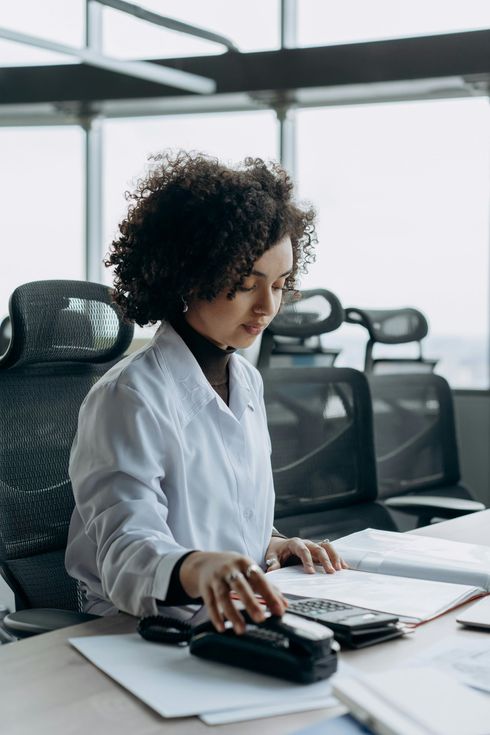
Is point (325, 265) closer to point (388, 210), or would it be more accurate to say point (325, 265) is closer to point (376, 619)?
point (388, 210)

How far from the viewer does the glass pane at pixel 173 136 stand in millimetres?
4906

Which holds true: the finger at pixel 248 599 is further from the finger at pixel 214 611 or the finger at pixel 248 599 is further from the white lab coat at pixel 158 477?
the white lab coat at pixel 158 477

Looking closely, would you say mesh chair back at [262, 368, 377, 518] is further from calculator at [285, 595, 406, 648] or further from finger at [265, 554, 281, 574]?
calculator at [285, 595, 406, 648]

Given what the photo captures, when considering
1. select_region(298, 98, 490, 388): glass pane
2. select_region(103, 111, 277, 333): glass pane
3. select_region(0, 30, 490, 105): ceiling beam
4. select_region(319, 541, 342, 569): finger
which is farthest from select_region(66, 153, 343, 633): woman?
select_region(103, 111, 277, 333): glass pane

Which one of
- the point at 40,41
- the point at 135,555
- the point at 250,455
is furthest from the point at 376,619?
the point at 40,41

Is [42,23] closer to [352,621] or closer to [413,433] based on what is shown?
[413,433]

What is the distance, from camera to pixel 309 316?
9.18 feet

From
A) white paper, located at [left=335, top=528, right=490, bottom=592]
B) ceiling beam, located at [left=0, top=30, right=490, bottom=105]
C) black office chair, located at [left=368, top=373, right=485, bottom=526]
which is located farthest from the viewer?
ceiling beam, located at [left=0, top=30, right=490, bottom=105]

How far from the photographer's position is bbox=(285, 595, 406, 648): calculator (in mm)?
1066

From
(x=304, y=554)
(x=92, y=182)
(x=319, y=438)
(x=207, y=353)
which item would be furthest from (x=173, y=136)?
(x=304, y=554)

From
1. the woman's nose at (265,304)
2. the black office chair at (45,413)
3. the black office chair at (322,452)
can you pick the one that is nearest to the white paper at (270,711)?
the woman's nose at (265,304)

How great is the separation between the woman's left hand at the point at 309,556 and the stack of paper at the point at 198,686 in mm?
407

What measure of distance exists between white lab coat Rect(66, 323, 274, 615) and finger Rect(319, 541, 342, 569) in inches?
5.3

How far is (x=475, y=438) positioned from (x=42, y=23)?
10.3ft
